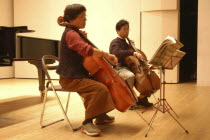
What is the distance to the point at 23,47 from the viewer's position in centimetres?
383

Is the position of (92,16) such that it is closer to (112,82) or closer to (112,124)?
(112,124)

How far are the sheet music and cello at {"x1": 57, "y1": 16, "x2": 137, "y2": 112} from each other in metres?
0.46

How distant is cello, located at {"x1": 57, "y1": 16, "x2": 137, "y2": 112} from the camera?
2.51m

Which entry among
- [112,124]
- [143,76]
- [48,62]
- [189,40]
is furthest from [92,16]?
[112,124]

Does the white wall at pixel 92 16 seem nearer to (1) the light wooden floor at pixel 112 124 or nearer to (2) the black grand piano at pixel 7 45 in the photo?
(1) the light wooden floor at pixel 112 124

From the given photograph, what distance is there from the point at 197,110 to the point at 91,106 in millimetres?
1814

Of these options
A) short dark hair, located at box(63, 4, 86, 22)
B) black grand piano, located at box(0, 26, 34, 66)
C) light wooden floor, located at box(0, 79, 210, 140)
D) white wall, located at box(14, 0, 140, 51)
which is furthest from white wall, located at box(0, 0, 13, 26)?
short dark hair, located at box(63, 4, 86, 22)

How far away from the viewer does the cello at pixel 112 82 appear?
2514mm

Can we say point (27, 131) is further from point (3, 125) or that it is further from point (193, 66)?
point (193, 66)

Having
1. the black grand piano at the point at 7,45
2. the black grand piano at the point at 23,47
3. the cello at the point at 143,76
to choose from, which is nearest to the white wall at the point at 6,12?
the black grand piano at the point at 23,47

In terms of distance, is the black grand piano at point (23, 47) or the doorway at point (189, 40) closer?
the black grand piano at point (23, 47)

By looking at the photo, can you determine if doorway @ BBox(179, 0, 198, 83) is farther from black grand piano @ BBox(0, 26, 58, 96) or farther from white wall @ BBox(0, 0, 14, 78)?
white wall @ BBox(0, 0, 14, 78)

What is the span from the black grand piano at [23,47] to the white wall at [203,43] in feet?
12.3

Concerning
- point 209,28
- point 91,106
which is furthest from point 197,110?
point 209,28
